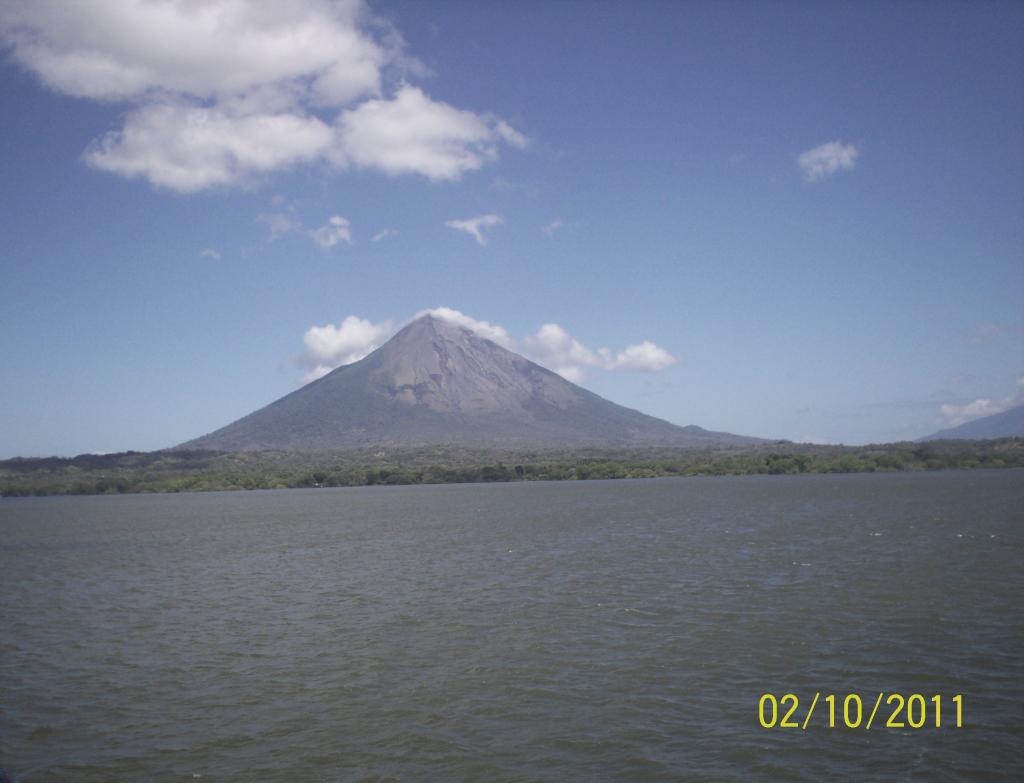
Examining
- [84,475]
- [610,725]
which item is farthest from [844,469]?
[84,475]

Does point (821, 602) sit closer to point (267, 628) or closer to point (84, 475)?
point (267, 628)
